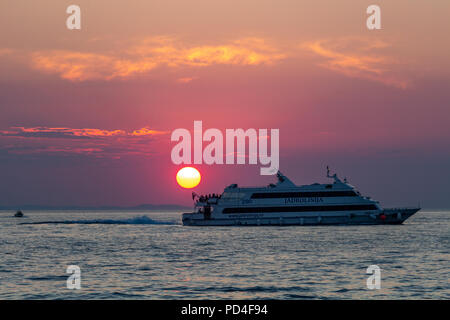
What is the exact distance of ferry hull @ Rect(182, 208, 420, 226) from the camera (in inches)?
2913

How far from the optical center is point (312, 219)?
75312 mm

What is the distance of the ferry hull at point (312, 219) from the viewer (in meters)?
74.0

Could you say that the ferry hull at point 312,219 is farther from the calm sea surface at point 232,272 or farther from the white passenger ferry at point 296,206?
the calm sea surface at point 232,272

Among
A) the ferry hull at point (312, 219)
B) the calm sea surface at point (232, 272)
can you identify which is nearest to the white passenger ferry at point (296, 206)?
the ferry hull at point (312, 219)

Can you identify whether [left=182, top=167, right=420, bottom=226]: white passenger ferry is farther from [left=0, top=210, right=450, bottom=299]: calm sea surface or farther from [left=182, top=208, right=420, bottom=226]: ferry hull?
[left=0, top=210, right=450, bottom=299]: calm sea surface

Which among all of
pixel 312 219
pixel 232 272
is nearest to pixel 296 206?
pixel 312 219

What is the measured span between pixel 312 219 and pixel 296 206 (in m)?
3.10

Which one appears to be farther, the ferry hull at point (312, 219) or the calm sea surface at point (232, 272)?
the ferry hull at point (312, 219)

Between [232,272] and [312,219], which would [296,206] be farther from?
[232,272]

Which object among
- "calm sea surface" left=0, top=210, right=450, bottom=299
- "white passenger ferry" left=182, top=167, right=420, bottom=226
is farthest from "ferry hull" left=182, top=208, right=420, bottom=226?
"calm sea surface" left=0, top=210, right=450, bottom=299

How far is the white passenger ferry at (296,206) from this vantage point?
73688 mm

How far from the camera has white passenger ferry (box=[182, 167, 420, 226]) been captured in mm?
73688

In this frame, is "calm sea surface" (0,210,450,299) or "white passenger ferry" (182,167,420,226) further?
"white passenger ferry" (182,167,420,226)
